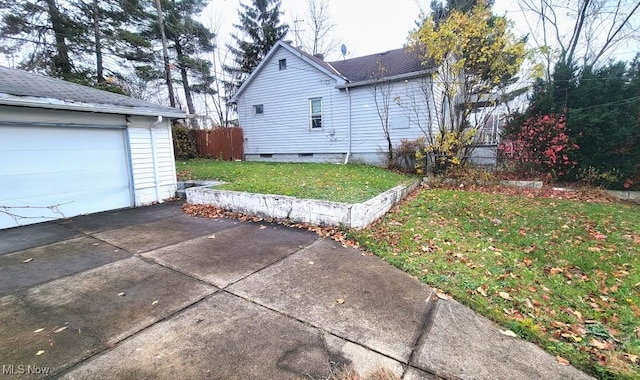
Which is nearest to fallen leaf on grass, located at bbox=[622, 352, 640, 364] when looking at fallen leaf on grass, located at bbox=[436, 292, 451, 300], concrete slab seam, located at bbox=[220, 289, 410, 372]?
fallen leaf on grass, located at bbox=[436, 292, 451, 300]

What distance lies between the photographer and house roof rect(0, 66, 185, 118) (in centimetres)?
530

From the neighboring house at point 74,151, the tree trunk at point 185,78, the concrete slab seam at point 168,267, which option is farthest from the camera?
the tree trunk at point 185,78

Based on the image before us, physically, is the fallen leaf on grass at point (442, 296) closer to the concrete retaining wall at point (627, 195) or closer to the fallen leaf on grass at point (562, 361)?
the fallen leaf on grass at point (562, 361)

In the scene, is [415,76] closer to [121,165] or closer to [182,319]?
[121,165]

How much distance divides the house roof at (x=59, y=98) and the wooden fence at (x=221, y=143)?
26.0 feet

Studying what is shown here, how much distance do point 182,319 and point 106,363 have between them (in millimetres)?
605

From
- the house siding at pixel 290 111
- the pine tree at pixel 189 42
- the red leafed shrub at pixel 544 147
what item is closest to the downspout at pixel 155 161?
the house siding at pixel 290 111

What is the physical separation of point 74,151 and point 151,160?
1.59 m

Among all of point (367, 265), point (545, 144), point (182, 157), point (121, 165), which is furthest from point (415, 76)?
point (182, 157)

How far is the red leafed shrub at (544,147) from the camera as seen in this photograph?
7.86m

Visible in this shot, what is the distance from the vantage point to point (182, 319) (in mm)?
2578

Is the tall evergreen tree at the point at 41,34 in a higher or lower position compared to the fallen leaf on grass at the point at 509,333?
higher

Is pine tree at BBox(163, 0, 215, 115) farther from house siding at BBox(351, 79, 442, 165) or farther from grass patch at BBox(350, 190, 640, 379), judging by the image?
grass patch at BBox(350, 190, 640, 379)

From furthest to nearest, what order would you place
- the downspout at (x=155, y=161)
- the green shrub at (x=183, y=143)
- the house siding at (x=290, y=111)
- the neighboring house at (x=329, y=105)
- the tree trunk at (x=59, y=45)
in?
the green shrub at (x=183, y=143) < the tree trunk at (x=59, y=45) < the house siding at (x=290, y=111) < the neighboring house at (x=329, y=105) < the downspout at (x=155, y=161)
